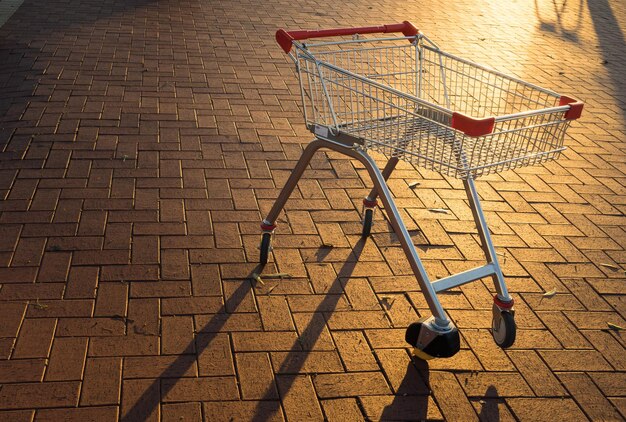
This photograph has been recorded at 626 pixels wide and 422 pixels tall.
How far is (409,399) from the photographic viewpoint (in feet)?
10.2

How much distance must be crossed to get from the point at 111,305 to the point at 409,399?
4.80 ft

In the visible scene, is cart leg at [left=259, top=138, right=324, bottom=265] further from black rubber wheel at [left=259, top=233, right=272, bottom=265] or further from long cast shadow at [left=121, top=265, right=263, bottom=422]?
long cast shadow at [left=121, top=265, right=263, bottom=422]

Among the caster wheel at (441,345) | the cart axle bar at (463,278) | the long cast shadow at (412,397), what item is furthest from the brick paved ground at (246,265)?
the cart axle bar at (463,278)

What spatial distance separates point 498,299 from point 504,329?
5.4 inches

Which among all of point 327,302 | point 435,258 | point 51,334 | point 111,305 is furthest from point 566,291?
point 51,334

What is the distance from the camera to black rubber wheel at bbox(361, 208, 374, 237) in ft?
14.1

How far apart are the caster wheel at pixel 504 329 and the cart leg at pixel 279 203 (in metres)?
1.16

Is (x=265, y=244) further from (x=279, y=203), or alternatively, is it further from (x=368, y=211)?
(x=368, y=211)

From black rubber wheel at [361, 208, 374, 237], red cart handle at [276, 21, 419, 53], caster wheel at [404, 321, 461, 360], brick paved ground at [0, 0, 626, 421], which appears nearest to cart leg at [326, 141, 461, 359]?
caster wheel at [404, 321, 461, 360]

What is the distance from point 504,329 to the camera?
3.37 m

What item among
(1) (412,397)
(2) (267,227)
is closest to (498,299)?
(1) (412,397)

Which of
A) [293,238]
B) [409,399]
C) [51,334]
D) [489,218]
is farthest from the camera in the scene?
[489,218]

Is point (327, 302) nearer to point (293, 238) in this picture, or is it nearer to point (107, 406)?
point (293, 238)

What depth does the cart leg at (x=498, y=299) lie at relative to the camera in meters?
3.36
